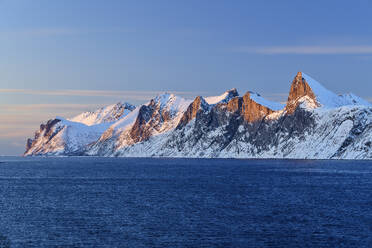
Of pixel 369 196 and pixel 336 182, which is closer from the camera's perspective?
pixel 369 196

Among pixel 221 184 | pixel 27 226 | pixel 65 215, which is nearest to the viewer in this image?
pixel 27 226

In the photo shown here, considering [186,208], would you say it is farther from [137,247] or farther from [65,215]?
[137,247]

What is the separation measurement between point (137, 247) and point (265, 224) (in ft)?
65.3

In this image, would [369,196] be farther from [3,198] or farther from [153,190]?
[3,198]

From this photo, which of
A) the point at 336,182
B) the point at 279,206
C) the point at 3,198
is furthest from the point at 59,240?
the point at 336,182

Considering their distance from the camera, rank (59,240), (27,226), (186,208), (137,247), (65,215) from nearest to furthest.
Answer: (137,247) < (59,240) < (27,226) < (65,215) < (186,208)

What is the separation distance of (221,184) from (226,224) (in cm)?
6531

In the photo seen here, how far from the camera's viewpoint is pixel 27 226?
68688mm

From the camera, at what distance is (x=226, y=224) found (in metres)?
70.1

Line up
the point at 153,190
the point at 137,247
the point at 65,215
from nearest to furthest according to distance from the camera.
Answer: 1. the point at 137,247
2. the point at 65,215
3. the point at 153,190

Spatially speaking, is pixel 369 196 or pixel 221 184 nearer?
pixel 369 196

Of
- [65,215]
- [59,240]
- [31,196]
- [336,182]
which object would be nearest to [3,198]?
[31,196]

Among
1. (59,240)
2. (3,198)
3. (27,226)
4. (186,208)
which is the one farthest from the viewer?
(3,198)

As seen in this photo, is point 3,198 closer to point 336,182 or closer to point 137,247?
point 137,247
